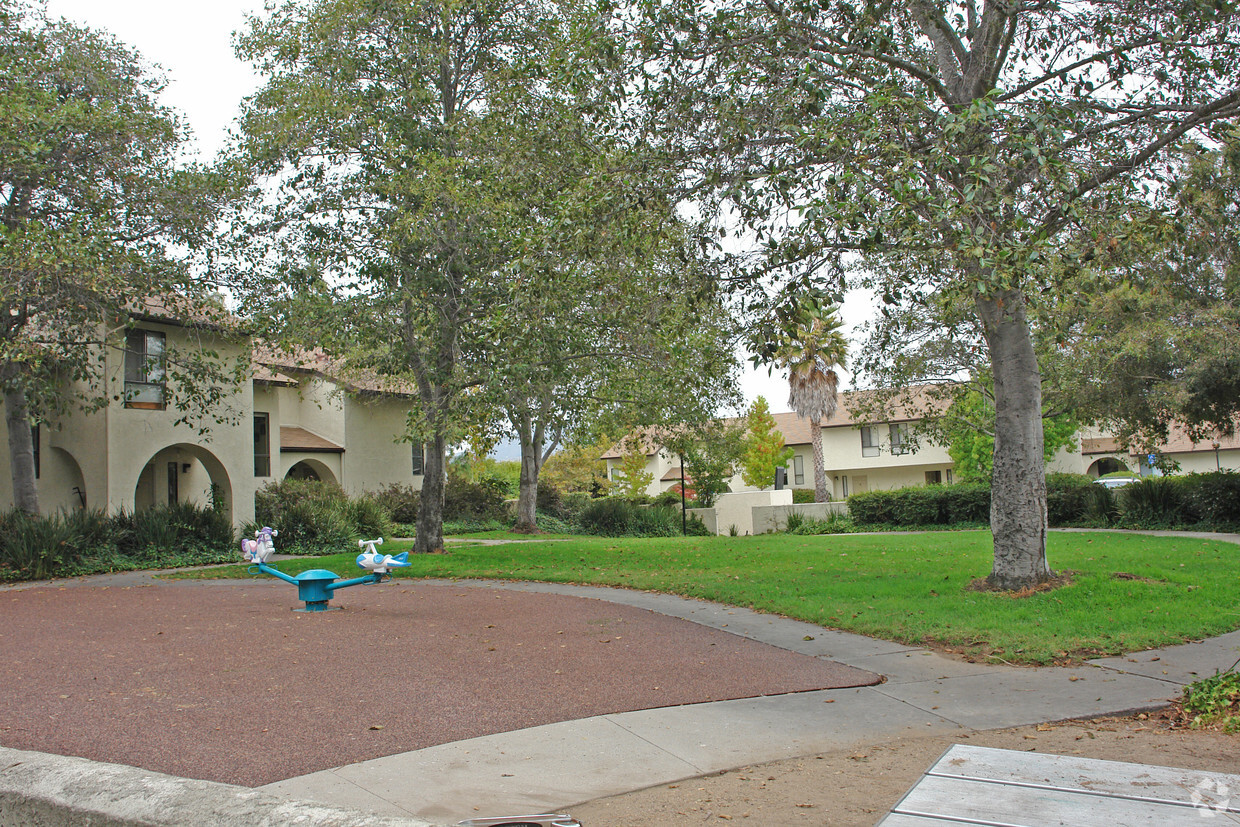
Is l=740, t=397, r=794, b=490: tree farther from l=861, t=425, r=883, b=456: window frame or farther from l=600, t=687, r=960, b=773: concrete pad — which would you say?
l=600, t=687, r=960, b=773: concrete pad

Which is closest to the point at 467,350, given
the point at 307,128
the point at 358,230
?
the point at 358,230

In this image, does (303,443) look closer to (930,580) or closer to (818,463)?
(818,463)

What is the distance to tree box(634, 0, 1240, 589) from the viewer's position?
8219 millimetres

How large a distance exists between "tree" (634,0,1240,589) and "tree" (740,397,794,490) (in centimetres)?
3345

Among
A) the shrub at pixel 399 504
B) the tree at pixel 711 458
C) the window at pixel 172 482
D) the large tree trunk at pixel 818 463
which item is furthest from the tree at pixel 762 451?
the window at pixel 172 482

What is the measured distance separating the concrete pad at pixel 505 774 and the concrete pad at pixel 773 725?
0.22 meters

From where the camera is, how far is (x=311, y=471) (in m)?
34.0

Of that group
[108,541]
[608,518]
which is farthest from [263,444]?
[608,518]

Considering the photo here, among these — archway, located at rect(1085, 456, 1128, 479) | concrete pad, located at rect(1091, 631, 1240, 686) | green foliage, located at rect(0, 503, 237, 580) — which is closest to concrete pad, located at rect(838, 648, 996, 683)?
concrete pad, located at rect(1091, 631, 1240, 686)

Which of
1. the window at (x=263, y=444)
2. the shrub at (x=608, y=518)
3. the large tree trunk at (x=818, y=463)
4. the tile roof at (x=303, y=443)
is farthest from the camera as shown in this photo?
the large tree trunk at (x=818, y=463)

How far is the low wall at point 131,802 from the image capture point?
11.0 feet

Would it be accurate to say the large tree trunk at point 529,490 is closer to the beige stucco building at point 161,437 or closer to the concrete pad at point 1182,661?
the beige stucco building at point 161,437

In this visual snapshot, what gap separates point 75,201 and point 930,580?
1642cm

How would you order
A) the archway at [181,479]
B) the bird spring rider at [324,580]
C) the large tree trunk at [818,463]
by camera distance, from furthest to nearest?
the large tree trunk at [818,463] < the archway at [181,479] < the bird spring rider at [324,580]
